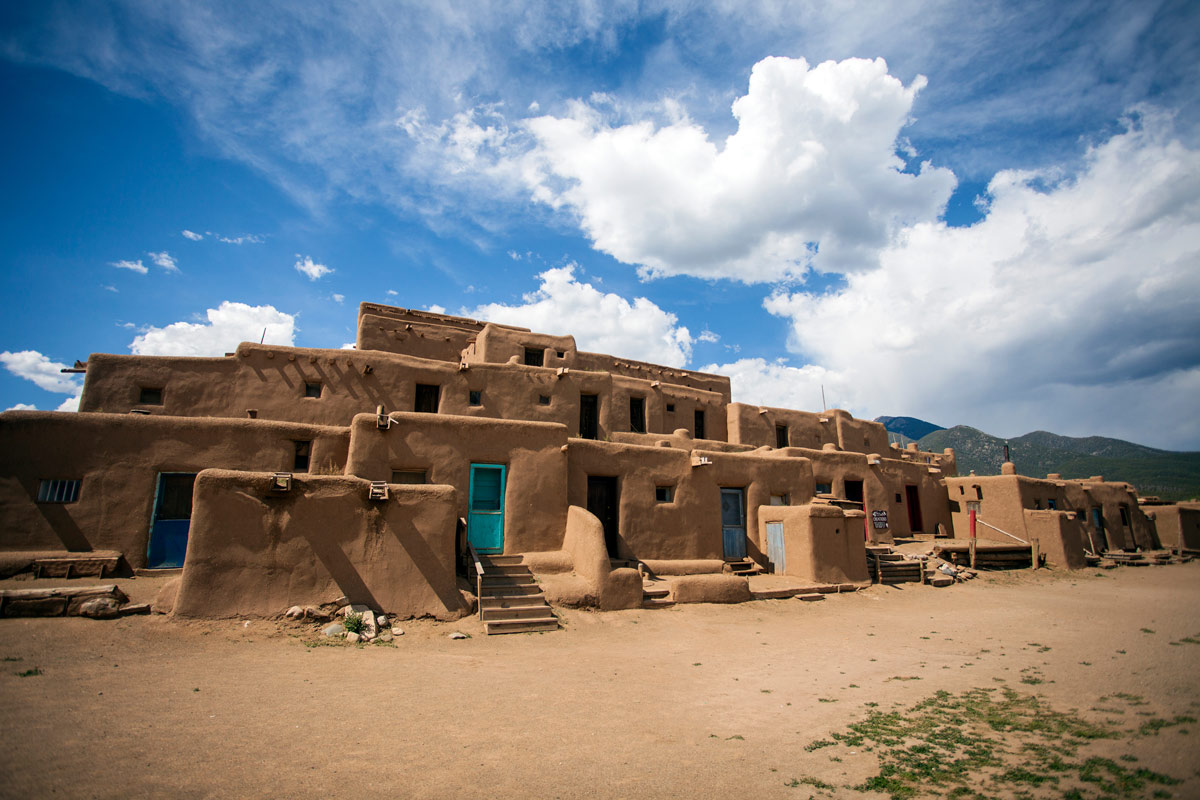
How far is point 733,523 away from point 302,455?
1207cm

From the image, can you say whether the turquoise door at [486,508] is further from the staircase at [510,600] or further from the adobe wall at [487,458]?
the staircase at [510,600]

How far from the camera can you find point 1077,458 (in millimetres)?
102500

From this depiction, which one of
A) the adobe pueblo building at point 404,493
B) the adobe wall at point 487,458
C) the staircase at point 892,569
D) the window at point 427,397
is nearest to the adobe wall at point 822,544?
the adobe pueblo building at point 404,493

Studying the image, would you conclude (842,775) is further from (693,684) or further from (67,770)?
(67,770)

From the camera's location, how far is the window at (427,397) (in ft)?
63.0

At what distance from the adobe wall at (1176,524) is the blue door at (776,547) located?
29.2 meters

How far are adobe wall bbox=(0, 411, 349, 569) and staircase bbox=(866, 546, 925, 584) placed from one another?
1688cm

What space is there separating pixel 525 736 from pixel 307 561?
19.9 ft

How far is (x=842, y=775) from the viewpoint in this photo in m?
5.42

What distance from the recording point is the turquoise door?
13.8m

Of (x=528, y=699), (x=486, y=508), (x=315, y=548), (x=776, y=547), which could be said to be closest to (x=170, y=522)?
(x=315, y=548)

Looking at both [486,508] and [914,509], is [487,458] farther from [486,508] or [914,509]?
[914,509]

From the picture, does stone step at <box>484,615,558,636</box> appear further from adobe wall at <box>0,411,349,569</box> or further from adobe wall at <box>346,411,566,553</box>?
adobe wall at <box>0,411,349,569</box>

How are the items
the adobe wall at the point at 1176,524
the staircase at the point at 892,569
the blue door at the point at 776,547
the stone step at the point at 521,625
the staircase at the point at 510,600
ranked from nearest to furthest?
1. the stone step at the point at 521,625
2. the staircase at the point at 510,600
3. the blue door at the point at 776,547
4. the staircase at the point at 892,569
5. the adobe wall at the point at 1176,524
